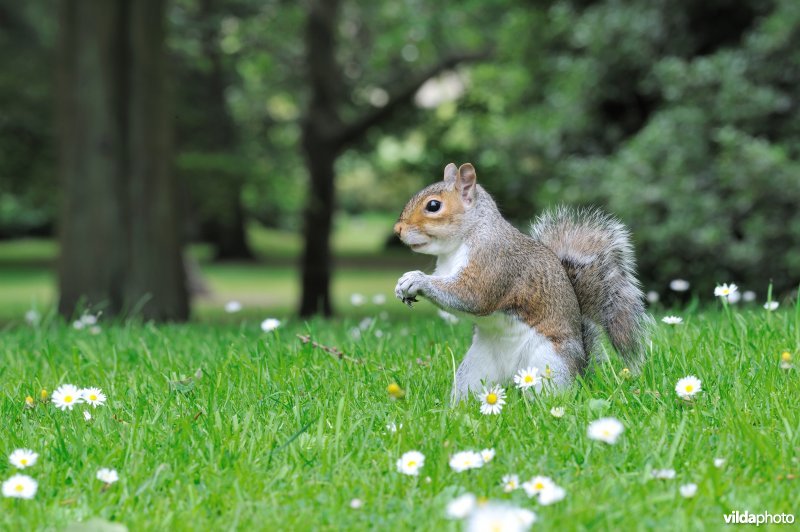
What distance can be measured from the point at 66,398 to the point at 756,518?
1917 mm

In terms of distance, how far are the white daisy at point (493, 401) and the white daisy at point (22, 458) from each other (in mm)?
1168

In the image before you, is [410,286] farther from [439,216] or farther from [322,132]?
[322,132]

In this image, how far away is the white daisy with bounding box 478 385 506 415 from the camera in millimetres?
2602

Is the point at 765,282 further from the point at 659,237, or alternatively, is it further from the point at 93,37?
the point at 93,37

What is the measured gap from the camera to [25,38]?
50.6 ft

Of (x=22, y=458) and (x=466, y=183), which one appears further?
(x=466, y=183)

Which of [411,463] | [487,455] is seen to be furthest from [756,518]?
[411,463]

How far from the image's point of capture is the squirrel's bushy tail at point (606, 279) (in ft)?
9.93

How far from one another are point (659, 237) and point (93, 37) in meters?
4.90

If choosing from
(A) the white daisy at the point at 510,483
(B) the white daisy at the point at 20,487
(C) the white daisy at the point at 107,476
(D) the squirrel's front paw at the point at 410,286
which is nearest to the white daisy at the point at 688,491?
(A) the white daisy at the point at 510,483

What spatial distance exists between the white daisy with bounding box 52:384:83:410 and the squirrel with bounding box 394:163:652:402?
3.35 ft

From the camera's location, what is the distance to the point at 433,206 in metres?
2.86

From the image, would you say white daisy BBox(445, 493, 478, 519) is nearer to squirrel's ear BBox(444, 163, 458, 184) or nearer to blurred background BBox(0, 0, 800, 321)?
squirrel's ear BBox(444, 163, 458, 184)

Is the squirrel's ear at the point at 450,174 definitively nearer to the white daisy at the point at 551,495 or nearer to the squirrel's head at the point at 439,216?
the squirrel's head at the point at 439,216
